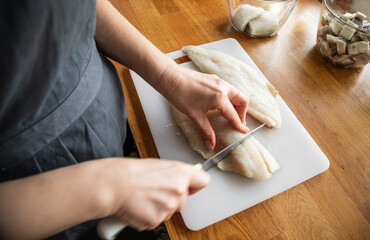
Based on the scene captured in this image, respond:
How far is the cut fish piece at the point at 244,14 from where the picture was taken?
950 mm

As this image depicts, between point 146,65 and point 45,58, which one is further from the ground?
point 45,58

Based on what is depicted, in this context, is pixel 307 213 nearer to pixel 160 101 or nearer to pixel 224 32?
pixel 160 101

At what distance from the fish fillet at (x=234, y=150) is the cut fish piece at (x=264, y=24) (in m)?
0.42

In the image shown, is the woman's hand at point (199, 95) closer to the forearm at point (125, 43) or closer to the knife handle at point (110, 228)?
the forearm at point (125, 43)

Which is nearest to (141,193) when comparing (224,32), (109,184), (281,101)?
(109,184)

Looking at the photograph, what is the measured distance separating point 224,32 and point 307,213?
71 centimetres

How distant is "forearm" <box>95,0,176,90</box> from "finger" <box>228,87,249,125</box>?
0.18 m

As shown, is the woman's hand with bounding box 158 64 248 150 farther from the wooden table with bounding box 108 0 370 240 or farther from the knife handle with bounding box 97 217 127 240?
the knife handle with bounding box 97 217 127 240

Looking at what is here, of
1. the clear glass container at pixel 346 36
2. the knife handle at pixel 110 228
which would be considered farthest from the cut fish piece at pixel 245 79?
the knife handle at pixel 110 228

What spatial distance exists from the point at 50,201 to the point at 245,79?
652mm

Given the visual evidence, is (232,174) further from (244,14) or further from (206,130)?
(244,14)

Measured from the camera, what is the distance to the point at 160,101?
2.74 feet

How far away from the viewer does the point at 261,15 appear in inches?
37.5

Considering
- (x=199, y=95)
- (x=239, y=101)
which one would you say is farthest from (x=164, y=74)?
(x=239, y=101)
